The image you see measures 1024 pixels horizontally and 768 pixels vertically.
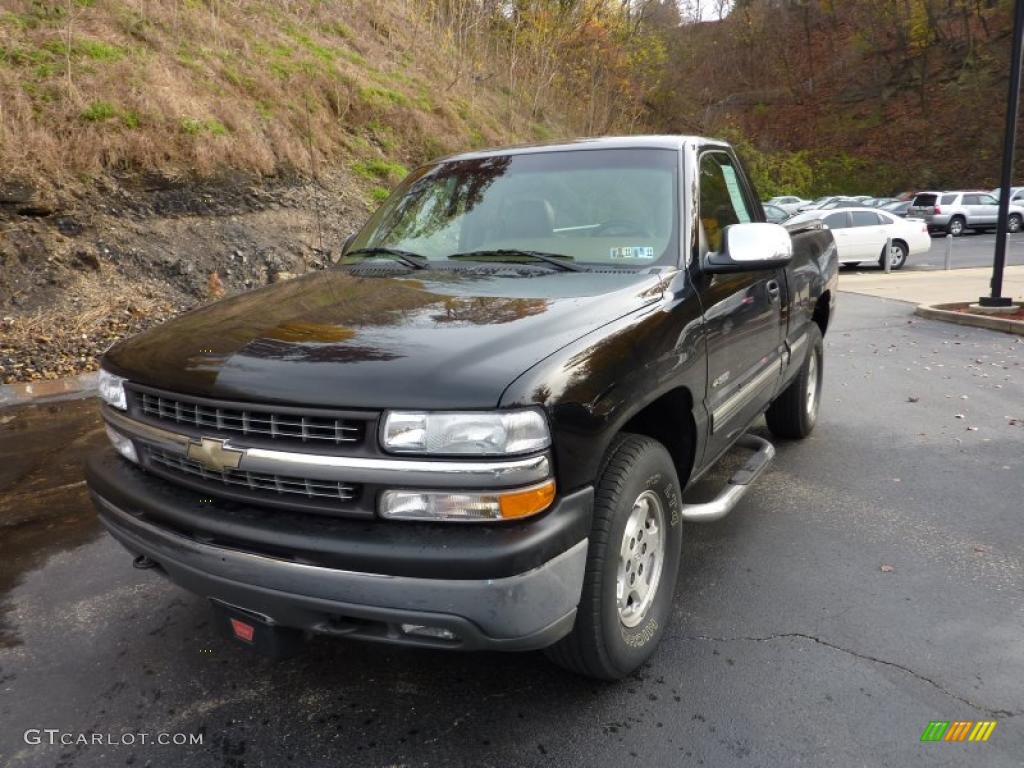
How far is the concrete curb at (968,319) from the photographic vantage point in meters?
9.16

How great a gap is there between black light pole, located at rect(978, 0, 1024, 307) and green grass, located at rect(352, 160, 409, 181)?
9887mm

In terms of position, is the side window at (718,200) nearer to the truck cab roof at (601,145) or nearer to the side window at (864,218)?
the truck cab roof at (601,145)

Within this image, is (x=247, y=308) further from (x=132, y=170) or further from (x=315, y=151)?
(x=315, y=151)

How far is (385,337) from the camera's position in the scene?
94.0 inches

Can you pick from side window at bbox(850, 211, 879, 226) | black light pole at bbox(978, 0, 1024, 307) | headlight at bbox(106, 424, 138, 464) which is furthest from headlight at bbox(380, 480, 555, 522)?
side window at bbox(850, 211, 879, 226)

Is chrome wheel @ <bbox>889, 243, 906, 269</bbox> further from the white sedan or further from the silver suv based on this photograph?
the silver suv

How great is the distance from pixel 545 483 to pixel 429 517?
34cm

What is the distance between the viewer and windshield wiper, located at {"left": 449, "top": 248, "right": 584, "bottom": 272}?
3.16 m

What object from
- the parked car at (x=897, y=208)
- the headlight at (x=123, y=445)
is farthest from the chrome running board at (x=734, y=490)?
the parked car at (x=897, y=208)

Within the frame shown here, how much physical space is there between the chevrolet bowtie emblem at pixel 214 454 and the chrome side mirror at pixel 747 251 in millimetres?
2002

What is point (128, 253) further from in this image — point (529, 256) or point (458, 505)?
point (458, 505)

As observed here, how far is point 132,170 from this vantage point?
10500 mm

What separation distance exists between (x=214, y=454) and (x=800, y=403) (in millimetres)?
4109

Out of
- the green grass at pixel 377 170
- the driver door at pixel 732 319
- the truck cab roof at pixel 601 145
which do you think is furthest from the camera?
the green grass at pixel 377 170
